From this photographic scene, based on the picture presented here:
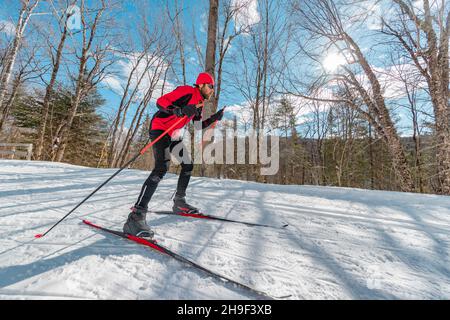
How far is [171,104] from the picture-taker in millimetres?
2336

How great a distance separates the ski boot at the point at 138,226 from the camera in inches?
74.3

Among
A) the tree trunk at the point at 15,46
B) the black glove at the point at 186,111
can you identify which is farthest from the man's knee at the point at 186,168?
the tree trunk at the point at 15,46

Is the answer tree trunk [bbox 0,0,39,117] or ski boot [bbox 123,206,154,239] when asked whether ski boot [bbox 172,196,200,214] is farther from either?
tree trunk [bbox 0,0,39,117]

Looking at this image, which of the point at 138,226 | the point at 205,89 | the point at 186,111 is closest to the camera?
the point at 138,226

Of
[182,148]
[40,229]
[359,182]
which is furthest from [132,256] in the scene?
[359,182]

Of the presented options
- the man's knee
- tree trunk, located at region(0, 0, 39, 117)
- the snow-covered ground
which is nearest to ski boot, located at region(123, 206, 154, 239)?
the snow-covered ground

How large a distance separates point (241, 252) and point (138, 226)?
977 mm

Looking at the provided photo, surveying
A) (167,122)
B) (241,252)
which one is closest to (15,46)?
(167,122)

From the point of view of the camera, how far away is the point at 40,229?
2.04 metres

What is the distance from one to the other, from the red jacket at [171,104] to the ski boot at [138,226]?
0.90m

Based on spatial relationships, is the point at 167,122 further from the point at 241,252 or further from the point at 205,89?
the point at 241,252

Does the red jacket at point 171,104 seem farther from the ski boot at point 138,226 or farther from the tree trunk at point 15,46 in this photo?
the tree trunk at point 15,46

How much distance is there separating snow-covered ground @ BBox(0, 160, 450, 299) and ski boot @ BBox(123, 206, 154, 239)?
0.39 ft

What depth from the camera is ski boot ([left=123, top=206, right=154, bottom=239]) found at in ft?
6.19
